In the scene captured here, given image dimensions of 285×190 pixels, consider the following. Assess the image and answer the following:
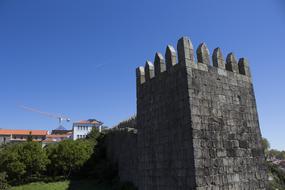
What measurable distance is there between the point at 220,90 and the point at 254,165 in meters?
1.84

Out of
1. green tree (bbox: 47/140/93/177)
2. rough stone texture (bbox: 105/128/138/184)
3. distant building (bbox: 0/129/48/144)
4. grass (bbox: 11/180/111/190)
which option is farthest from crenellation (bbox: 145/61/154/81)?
distant building (bbox: 0/129/48/144)

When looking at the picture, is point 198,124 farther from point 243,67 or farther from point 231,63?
point 243,67

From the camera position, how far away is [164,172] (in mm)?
4941

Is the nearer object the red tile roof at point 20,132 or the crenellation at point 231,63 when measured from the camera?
the crenellation at point 231,63

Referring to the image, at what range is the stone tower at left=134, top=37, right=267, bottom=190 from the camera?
4.44 meters

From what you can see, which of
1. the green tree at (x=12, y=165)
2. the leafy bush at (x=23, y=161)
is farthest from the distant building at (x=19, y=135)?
the green tree at (x=12, y=165)

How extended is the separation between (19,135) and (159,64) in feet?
251

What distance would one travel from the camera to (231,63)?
18.8ft

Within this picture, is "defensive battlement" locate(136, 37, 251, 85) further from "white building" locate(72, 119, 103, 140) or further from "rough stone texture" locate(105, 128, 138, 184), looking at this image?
"white building" locate(72, 119, 103, 140)

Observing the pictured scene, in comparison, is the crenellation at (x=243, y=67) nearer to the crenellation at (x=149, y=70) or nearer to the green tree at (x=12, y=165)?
the crenellation at (x=149, y=70)

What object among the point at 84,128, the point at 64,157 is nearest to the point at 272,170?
the point at 64,157

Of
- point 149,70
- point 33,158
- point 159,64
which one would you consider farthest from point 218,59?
point 33,158

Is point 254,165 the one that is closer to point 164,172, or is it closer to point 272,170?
point 164,172

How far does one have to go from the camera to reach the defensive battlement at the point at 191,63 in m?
4.81
